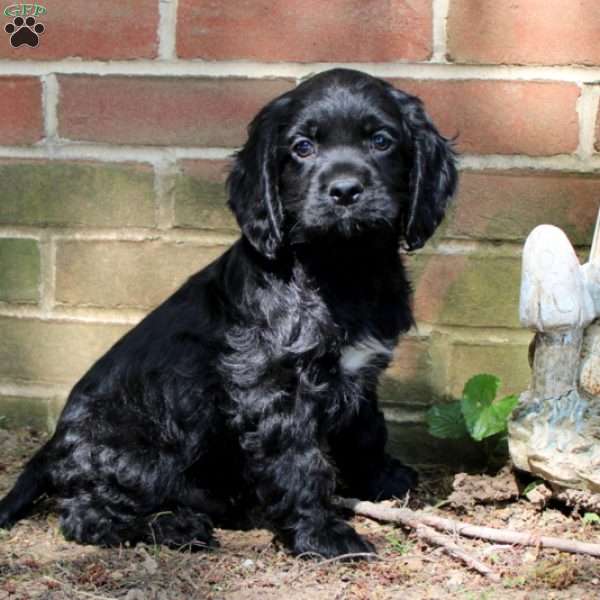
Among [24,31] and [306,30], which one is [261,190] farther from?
[24,31]

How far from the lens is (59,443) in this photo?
129 inches

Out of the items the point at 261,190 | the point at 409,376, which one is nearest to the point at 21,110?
the point at 261,190

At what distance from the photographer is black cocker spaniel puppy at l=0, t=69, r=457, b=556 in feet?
9.97

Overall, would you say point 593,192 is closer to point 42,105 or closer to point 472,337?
point 472,337

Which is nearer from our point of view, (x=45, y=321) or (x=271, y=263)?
(x=271, y=263)

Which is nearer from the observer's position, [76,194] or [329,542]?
[329,542]

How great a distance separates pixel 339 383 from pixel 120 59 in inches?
59.4

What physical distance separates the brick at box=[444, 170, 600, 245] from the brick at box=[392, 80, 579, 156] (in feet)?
0.30

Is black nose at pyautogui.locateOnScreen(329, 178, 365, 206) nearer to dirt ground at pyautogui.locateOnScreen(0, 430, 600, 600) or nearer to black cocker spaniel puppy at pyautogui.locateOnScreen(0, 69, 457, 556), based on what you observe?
black cocker spaniel puppy at pyautogui.locateOnScreen(0, 69, 457, 556)

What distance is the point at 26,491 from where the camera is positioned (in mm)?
3295

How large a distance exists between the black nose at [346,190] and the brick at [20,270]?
1.56 metres

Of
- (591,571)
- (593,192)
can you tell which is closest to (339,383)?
(591,571)

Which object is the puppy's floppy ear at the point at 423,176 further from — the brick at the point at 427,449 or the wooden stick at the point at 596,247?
the brick at the point at 427,449

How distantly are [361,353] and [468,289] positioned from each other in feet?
2.58
